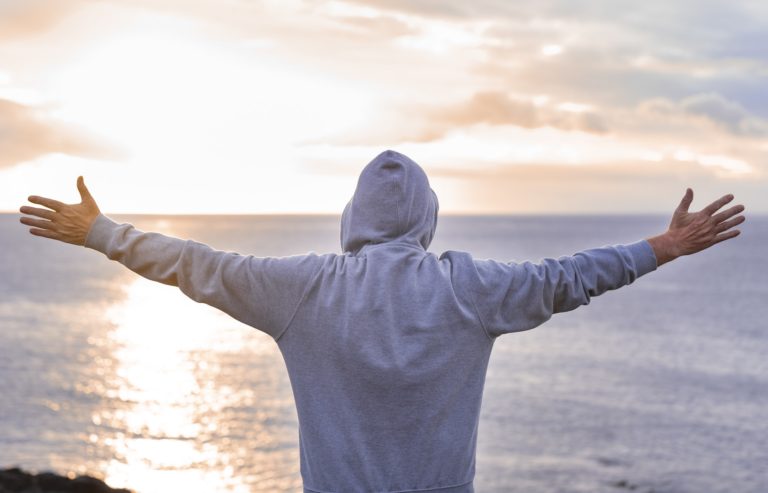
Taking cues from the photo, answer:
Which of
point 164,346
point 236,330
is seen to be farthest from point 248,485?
point 236,330

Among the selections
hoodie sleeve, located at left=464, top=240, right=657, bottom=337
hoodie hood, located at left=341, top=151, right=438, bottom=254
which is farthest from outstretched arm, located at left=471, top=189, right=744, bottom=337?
hoodie hood, located at left=341, top=151, right=438, bottom=254

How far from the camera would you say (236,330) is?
4834cm

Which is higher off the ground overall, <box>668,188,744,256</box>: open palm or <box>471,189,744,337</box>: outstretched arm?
<box>668,188,744,256</box>: open palm

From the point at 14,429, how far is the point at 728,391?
2487 cm

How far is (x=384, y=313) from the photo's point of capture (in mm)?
2473

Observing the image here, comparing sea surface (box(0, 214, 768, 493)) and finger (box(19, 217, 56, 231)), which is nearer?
finger (box(19, 217, 56, 231))

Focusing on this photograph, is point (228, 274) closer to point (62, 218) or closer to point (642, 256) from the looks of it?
point (62, 218)

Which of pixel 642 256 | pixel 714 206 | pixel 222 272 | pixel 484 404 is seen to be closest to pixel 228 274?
pixel 222 272

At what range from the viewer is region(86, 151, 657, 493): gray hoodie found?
2.50 meters

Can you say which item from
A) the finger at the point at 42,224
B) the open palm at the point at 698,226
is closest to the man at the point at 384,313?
the finger at the point at 42,224

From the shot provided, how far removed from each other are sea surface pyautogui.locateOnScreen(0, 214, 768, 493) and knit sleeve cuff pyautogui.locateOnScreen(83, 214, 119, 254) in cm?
1796

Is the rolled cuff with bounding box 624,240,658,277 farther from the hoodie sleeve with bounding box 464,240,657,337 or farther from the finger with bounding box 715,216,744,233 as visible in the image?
the finger with bounding box 715,216,744,233

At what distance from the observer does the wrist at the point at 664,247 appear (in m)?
2.84

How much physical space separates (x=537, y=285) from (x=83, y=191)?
A: 4.85ft
